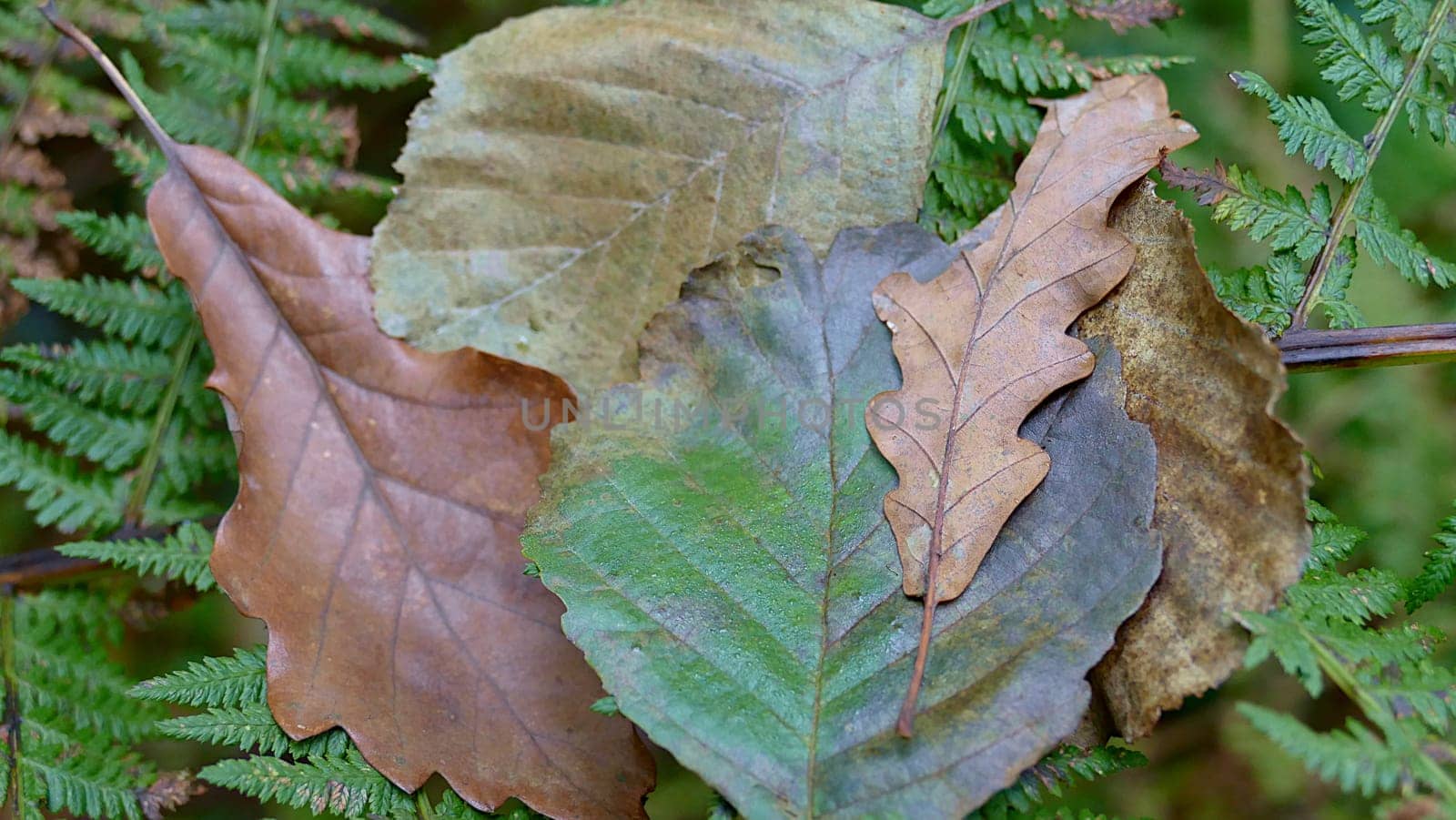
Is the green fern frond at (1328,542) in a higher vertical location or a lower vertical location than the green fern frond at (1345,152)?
lower

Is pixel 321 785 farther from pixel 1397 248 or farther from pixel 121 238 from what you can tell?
pixel 1397 248

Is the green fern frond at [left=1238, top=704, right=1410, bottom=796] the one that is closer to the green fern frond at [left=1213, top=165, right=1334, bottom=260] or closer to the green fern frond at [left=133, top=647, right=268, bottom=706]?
the green fern frond at [left=1213, top=165, right=1334, bottom=260]

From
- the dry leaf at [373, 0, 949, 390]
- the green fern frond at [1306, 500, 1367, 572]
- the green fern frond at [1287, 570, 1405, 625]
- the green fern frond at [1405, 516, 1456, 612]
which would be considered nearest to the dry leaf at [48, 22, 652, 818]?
the dry leaf at [373, 0, 949, 390]

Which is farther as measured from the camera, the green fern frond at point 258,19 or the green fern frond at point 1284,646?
the green fern frond at point 258,19

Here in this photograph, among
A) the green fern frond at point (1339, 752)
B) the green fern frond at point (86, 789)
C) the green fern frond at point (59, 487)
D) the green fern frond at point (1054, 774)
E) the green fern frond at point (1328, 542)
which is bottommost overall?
the green fern frond at point (86, 789)

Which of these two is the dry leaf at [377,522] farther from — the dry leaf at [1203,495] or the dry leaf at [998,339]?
the dry leaf at [1203,495]

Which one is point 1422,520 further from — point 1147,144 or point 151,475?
point 151,475

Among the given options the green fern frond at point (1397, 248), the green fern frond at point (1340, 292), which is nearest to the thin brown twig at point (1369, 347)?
the green fern frond at point (1340, 292)

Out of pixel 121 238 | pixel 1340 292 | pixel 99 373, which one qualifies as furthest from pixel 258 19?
pixel 1340 292
